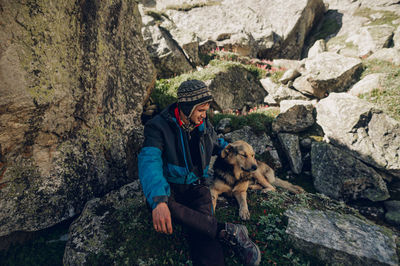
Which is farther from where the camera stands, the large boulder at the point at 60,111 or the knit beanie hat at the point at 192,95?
the knit beanie hat at the point at 192,95

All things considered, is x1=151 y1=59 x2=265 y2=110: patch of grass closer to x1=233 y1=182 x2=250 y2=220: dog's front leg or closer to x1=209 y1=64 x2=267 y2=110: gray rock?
x1=209 y1=64 x2=267 y2=110: gray rock

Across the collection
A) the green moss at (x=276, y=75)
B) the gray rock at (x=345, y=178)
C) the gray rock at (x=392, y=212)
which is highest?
the green moss at (x=276, y=75)

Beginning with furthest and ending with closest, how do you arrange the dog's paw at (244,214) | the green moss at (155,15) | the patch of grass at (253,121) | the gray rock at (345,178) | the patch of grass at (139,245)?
1. the green moss at (155,15)
2. the patch of grass at (253,121)
3. the gray rock at (345,178)
4. the dog's paw at (244,214)
5. the patch of grass at (139,245)

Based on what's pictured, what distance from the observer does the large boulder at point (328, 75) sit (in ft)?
31.3

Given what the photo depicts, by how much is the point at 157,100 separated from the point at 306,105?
21.2 ft

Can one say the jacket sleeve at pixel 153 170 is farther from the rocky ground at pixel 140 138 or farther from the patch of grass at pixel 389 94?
the patch of grass at pixel 389 94

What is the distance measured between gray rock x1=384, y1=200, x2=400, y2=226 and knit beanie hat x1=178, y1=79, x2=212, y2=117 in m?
5.76

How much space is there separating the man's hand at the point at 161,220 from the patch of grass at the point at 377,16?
2100 cm

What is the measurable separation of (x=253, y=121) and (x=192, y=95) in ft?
18.5

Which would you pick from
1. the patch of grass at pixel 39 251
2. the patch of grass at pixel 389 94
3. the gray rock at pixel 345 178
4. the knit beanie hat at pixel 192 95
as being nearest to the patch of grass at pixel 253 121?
the gray rock at pixel 345 178

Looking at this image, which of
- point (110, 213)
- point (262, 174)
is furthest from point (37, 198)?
point (262, 174)

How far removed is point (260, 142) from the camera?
7.67 meters

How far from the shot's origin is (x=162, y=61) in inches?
412

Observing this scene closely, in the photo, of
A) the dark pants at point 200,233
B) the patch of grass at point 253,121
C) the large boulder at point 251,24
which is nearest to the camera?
the dark pants at point 200,233
